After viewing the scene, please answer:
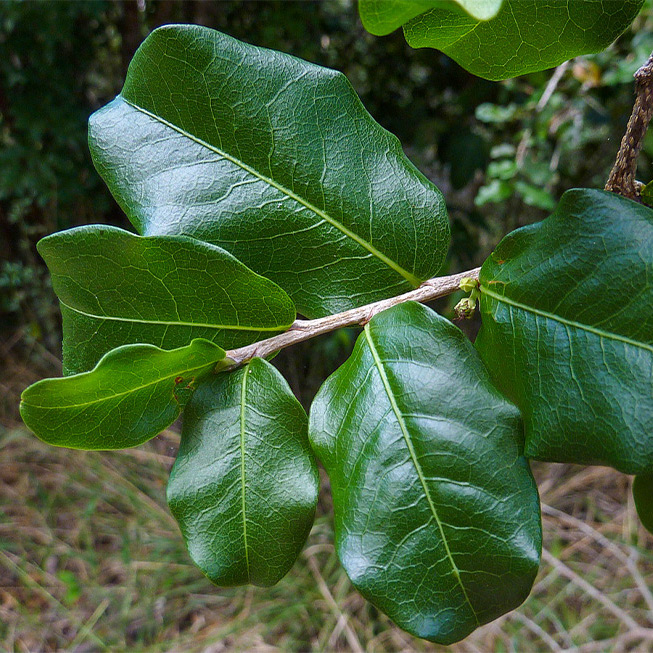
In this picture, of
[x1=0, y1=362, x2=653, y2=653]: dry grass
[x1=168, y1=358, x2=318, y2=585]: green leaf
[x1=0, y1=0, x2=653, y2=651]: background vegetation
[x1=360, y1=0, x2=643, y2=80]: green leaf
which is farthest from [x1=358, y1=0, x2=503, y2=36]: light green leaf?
[x1=0, y1=362, x2=653, y2=653]: dry grass

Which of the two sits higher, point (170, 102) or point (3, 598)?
point (170, 102)

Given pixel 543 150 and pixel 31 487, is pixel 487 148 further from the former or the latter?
pixel 31 487

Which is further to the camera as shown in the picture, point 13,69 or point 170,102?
point 13,69

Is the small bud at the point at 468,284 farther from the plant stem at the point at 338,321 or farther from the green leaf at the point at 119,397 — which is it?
the green leaf at the point at 119,397

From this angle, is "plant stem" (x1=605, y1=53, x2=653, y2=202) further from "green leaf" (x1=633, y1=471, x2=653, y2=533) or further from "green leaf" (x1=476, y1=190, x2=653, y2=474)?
"green leaf" (x1=633, y1=471, x2=653, y2=533)

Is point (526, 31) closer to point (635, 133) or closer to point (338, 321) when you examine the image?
point (635, 133)

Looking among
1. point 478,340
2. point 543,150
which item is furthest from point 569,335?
point 543,150
